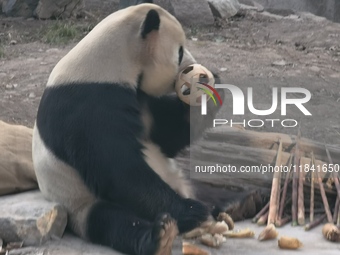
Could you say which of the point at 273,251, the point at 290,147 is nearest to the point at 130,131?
the point at 273,251

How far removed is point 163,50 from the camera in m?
3.10

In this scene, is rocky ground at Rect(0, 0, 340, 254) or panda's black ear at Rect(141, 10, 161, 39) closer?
panda's black ear at Rect(141, 10, 161, 39)

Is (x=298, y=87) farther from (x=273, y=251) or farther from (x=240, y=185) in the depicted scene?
(x=273, y=251)

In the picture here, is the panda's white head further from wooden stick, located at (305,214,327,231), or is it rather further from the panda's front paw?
wooden stick, located at (305,214,327,231)

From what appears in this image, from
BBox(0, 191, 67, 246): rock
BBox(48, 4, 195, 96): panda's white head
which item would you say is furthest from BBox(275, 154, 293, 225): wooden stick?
BBox(0, 191, 67, 246): rock

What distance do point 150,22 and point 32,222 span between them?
0.97 m

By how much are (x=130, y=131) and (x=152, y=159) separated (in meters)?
0.37

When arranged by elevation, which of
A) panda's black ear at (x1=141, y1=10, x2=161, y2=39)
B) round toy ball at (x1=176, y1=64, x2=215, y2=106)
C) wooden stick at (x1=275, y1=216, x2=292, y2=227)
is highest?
panda's black ear at (x1=141, y1=10, x2=161, y2=39)

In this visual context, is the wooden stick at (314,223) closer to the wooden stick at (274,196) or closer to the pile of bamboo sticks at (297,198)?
the pile of bamboo sticks at (297,198)

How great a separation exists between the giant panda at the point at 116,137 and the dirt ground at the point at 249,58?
2.36 m

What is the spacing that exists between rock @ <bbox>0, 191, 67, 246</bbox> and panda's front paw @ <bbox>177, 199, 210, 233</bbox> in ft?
1.78

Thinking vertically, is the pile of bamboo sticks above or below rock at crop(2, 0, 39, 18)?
above

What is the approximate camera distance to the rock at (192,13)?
28.9 feet

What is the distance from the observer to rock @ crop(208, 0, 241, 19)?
9320 millimetres
